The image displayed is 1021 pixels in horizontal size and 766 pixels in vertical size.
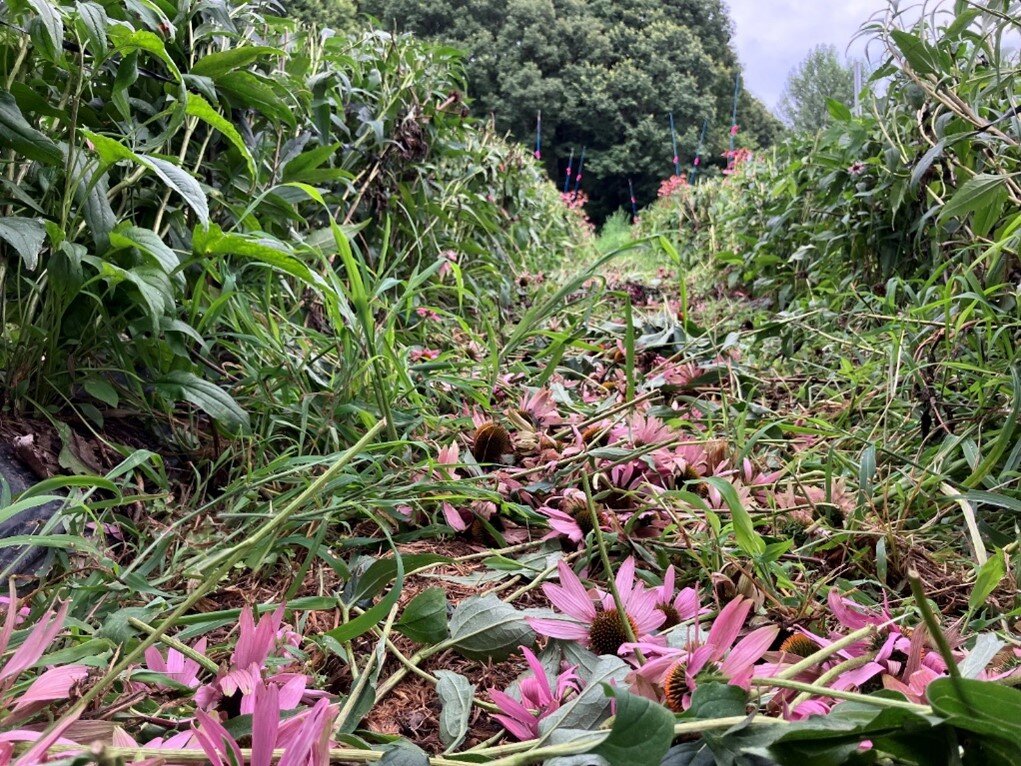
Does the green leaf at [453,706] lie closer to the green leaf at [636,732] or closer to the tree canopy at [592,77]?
the green leaf at [636,732]

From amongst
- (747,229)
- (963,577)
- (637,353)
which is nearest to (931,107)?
(637,353)

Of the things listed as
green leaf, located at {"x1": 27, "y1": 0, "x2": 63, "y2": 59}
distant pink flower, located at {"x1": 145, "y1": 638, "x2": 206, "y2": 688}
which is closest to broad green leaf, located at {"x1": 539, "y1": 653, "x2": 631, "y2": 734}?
distant pink flower, located at {"x1": 145, "y1": 638, "x2": 206, "y2": 688}

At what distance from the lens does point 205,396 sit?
0.79 metres

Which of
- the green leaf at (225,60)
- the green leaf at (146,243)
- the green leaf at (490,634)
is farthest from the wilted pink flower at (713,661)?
the green leaf at (225,60)

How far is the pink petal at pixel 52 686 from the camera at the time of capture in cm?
34

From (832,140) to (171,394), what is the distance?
1772mm

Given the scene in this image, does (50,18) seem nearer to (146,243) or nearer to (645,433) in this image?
(146,243)

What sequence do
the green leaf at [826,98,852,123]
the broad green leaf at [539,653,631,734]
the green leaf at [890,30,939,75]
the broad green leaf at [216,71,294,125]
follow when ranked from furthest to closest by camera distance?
the green leaf at [826,98,852,123]
the broad green leaf at [216,71,294,125]
the green leaf at [890,30,939,75]
the broad green leaf at [539,653,631,734]

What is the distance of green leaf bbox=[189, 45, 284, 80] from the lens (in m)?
A: 0.91

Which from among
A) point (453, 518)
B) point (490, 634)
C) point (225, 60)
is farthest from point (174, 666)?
point (225, 60)

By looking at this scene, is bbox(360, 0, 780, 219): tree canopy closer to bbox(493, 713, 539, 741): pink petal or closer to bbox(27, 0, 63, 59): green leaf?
bbox(27, 0, 63, 59): green leaf

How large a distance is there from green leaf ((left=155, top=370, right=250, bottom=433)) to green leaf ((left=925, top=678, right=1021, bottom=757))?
69cm

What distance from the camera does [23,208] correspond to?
0.78 meters

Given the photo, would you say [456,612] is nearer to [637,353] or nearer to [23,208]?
[23,208]
